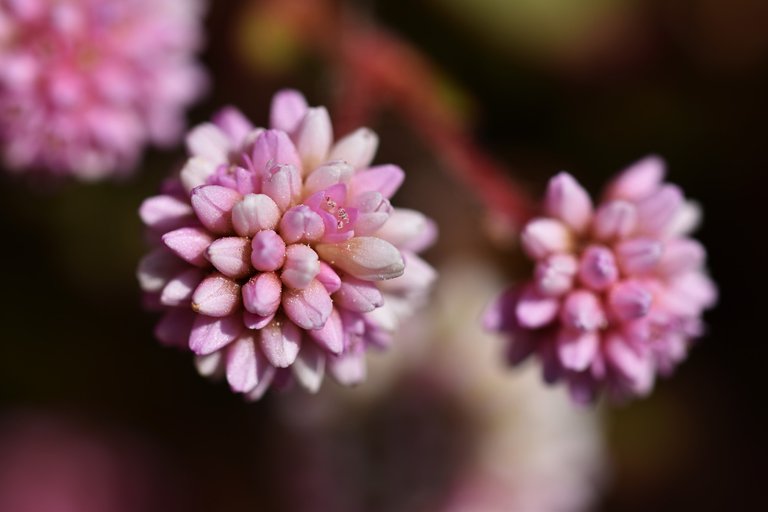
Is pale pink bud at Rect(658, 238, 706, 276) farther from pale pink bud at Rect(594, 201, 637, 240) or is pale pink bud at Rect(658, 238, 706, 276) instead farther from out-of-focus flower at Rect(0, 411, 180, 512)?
out-of-focus flower at Rect(0, 411, 180, 512)

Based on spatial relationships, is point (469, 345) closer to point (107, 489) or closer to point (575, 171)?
point (575, 171)

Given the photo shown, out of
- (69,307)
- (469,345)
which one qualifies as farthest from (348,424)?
(69,307)

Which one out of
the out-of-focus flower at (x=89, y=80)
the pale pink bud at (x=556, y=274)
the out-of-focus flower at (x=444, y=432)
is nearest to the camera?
the pale pink bud at (x=556, y=274)

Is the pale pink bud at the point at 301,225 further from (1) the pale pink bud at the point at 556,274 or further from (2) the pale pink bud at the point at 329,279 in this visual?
(1) the pale pink bud at the point at 556,274

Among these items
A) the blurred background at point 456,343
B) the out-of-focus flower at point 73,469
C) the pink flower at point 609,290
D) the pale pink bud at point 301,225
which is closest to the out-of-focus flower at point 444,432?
the blurred background at point 456,343

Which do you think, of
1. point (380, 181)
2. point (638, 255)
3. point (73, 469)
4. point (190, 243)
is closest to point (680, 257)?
point (638, 255)

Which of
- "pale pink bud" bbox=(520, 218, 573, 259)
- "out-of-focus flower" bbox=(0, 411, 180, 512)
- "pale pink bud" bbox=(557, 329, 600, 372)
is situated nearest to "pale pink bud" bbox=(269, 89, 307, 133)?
"pale pink bud" bbox=(520, 218, 573, 259)

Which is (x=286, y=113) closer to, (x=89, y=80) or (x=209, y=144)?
(x=209, y=144)
